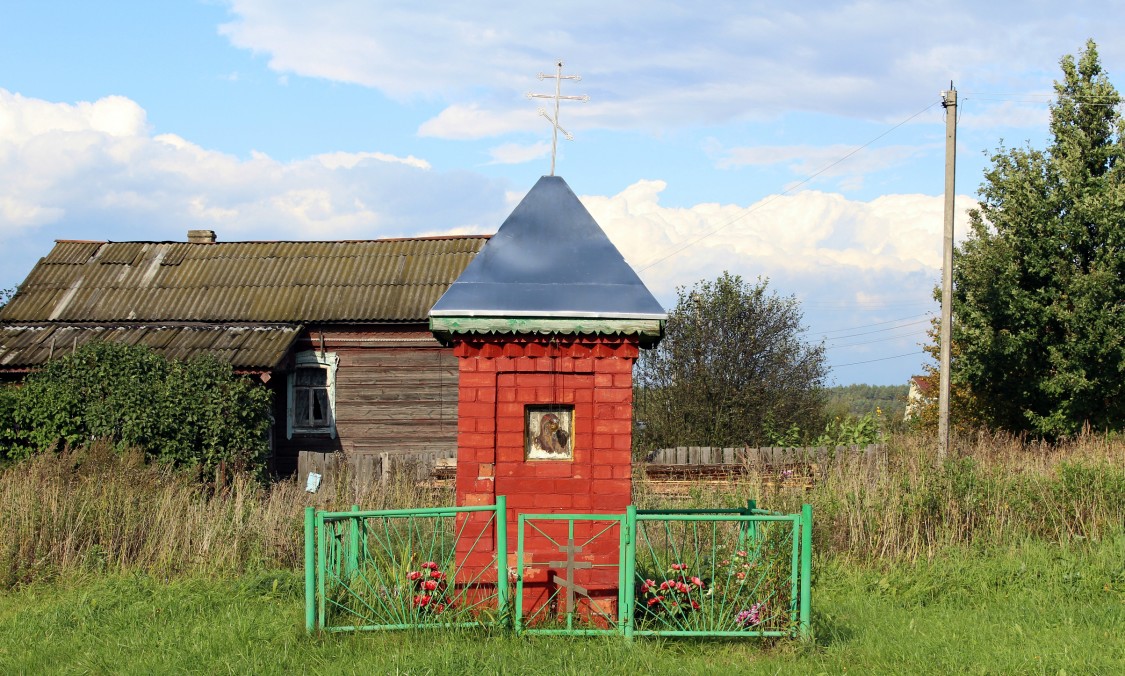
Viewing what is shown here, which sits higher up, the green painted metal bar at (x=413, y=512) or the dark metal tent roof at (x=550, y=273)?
the dark metal tent roof at (x=550, y=273)

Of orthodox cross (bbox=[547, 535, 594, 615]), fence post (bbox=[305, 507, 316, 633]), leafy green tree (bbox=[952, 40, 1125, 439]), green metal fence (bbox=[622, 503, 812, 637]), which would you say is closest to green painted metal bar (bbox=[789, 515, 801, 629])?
green metal fence (bbox=[622, 503, 812, 637])

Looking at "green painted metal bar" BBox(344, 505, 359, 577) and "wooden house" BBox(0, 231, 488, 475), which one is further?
"wooden house" BBox(0, 231, 488, 475)

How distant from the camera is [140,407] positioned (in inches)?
640

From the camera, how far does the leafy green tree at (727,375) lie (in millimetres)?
23219

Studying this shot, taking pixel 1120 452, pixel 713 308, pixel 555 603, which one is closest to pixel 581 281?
pixel 555 603

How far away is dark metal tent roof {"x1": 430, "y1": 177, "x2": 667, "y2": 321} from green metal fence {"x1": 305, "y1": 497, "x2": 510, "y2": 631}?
5.01 feet

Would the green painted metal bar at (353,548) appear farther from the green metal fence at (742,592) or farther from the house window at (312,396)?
the house window at (312,396)

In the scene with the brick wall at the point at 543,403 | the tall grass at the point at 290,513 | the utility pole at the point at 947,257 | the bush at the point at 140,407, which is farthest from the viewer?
the utility pole at the point at 947,257

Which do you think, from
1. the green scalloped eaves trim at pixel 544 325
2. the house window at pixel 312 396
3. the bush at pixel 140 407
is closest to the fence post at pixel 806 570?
the green scalloped eaves trim at pixel 544 325

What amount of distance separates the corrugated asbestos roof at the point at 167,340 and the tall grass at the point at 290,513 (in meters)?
5.43

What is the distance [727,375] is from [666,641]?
659 inches

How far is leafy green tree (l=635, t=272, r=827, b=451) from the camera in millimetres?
23219

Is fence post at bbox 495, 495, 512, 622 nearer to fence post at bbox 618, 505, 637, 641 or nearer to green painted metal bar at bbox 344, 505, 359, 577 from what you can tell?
fence post at bbox 618, 505, 637, 641

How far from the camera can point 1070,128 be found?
869 inches
